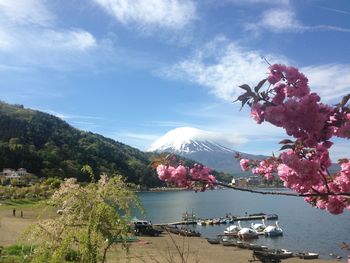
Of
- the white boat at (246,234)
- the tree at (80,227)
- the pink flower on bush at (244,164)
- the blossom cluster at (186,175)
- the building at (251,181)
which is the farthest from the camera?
the white boat at (246,234)

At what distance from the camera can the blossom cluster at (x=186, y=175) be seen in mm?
4895

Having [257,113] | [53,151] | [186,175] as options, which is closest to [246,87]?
[257,113]

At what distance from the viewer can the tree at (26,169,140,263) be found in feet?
36.2

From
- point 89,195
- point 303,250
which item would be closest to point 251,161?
point 89,195

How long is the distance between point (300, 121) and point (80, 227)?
29.1ft

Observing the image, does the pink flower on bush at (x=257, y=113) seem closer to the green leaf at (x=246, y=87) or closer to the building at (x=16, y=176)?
the green leaf at (x=246, y=87)

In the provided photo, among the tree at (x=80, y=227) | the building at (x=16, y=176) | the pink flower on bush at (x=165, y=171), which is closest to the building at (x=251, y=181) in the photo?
the pink flower on bush at (x=165, y=171)

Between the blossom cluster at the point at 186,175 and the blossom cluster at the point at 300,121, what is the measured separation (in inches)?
37.0

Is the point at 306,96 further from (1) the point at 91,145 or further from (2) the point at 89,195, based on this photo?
(1) the point at 91,145

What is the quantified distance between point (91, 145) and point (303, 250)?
142842 millimetres

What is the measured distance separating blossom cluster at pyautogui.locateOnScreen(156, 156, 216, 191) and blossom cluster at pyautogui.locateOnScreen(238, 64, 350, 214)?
0.94 m

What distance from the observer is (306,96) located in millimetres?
3605

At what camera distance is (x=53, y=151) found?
457 feet

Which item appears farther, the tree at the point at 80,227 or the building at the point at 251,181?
the tree at the point at 80,227
